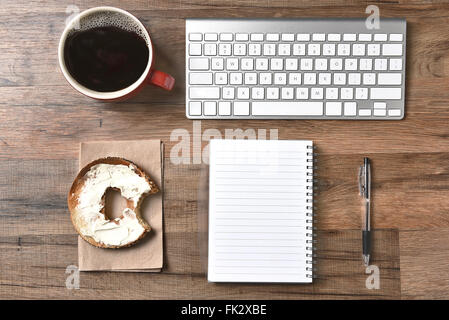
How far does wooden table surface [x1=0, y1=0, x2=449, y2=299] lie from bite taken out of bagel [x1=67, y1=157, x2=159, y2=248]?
1.2 inches

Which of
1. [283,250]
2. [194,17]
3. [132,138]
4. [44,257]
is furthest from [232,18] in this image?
[44,257]

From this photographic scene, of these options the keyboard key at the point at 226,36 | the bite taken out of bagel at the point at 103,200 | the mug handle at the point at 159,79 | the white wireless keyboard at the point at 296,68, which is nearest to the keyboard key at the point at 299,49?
the white wireless keyboard at the point at 296,68

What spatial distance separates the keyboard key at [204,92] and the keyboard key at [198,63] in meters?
0.03

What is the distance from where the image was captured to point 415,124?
675 millimetres

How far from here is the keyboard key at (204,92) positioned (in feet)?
2.18

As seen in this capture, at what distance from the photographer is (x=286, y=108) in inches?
26.2

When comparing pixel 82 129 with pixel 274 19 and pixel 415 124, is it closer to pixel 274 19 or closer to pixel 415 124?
pixel 274 19

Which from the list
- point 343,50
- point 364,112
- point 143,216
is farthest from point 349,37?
point 143,216

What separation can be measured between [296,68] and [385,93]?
0.15m

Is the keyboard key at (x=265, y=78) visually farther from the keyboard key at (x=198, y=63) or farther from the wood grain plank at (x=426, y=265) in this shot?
the wood grain plank at (x=426, y=265)

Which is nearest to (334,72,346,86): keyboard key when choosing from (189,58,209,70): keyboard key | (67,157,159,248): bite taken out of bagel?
(189,58,209,70): keyboard key

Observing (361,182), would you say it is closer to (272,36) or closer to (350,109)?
(350,109)
